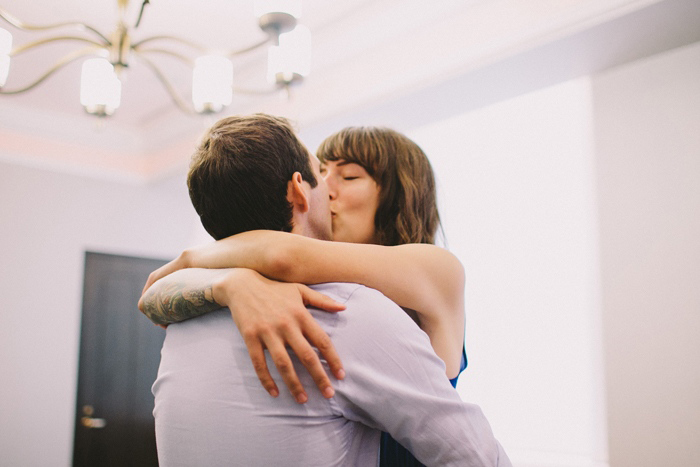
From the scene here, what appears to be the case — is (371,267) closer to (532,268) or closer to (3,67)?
(3,67)

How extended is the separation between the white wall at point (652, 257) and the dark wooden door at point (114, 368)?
151 inches

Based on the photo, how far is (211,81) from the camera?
7.52 feet

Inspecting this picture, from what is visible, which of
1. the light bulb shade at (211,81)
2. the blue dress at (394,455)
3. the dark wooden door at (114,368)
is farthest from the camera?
the dark wooden door at (114,368)

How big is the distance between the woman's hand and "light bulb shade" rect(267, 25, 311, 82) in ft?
4.75

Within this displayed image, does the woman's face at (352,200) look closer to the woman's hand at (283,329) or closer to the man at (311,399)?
the man at (311,399)

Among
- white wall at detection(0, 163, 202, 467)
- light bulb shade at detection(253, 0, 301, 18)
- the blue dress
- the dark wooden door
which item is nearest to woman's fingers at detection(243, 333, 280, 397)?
the blue dress

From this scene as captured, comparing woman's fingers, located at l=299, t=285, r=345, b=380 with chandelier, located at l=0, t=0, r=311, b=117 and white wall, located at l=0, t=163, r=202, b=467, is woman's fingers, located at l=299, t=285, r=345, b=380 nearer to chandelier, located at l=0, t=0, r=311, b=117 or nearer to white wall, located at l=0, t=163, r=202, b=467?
chandelier, located at l=0, t=0, r=311, b=117

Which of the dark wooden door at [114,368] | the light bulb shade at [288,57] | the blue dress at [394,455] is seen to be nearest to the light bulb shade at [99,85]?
the light bulb shade at [288,57]

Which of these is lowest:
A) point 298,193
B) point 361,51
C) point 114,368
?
point 114,368

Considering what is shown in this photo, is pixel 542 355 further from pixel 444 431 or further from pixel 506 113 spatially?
pixel 444 431

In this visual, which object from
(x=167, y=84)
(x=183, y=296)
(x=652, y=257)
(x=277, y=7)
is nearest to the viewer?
(x=183, y=296)

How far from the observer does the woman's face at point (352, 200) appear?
151cm

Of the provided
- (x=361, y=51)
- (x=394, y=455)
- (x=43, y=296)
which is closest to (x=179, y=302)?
(x=394, y=455)

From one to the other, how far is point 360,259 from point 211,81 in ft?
5.11
